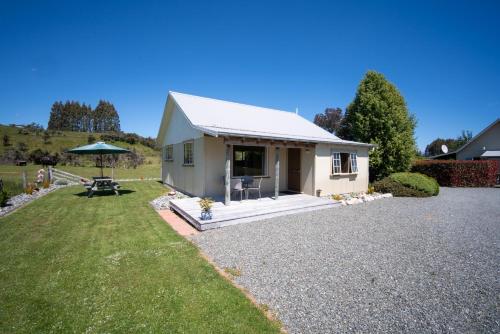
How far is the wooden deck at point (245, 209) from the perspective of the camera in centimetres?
658

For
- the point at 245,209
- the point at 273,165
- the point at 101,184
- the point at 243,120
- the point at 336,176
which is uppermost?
the point at 243,120

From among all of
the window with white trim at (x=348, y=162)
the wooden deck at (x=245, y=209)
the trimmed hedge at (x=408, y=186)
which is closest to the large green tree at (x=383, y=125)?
the trimmed hedge at (x=408, y=186)

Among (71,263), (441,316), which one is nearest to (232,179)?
(71,263)

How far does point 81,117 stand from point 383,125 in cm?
7722

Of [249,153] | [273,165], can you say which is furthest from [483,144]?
[249,153]

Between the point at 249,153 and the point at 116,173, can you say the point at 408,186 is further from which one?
the point at 116,173

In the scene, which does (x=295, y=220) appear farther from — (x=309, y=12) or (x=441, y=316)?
(x=309, y=12)

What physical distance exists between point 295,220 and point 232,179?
3.58m

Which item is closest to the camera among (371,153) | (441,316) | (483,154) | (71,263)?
(441,316)

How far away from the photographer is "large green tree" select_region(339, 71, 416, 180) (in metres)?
17.2

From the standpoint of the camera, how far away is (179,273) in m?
3.81

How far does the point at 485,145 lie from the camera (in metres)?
20.7

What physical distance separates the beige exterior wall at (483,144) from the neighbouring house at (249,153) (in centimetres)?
1647

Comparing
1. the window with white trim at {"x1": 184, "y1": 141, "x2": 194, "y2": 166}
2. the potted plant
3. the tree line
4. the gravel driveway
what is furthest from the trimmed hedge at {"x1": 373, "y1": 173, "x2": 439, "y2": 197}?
the tree line
